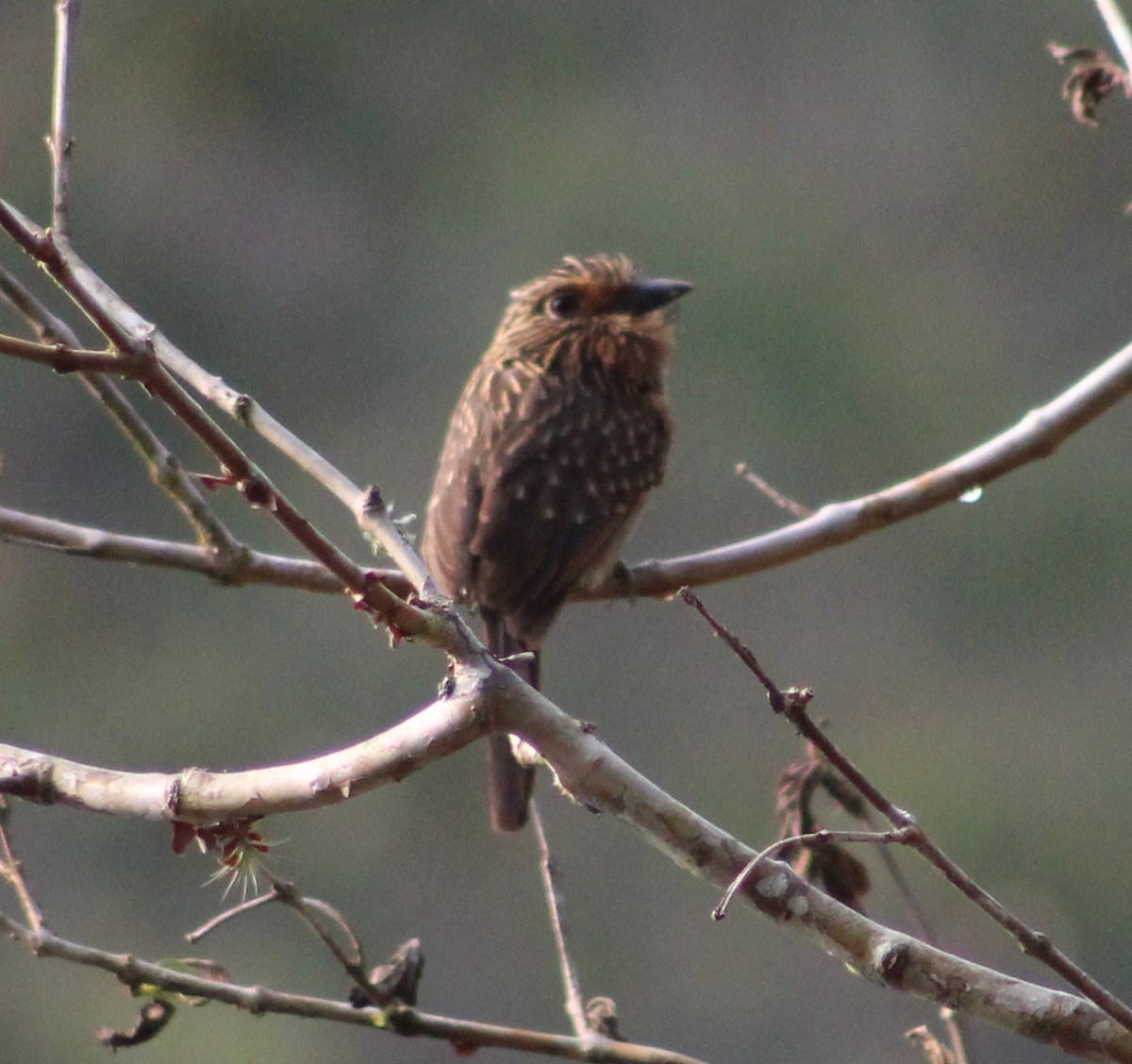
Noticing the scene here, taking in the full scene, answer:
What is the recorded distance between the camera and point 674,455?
987 centimetres

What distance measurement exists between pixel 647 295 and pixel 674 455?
6.13 meters

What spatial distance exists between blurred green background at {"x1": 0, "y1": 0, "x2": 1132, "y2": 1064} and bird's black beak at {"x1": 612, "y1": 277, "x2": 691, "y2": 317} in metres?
4.21

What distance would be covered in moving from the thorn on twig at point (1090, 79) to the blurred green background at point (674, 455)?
537 cm

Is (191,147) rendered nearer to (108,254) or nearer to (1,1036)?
(108,254)

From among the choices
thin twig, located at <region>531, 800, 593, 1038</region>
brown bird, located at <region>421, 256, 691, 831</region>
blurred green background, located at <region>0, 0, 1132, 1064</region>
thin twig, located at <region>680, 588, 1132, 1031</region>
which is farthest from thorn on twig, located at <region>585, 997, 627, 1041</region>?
blurred green background, located at <region>0, 0, 1132, 1064</region>

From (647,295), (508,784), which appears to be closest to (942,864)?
(508,784)

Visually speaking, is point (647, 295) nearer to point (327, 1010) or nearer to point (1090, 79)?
point (1090, 79)

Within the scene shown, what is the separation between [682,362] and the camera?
10.5 m

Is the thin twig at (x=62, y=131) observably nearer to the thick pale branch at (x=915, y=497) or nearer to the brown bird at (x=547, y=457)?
the thick pale branch at (x=915, y=497)

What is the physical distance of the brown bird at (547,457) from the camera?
3250 mm

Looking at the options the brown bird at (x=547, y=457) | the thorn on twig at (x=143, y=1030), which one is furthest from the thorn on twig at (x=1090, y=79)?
the thorn on twig at (x=143, y=1030)

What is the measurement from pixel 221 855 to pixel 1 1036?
8.45m

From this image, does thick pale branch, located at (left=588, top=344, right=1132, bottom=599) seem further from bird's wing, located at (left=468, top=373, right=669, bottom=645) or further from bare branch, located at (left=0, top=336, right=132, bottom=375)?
bare branch, located at (left=0, top=336, right=132, bottom=375)

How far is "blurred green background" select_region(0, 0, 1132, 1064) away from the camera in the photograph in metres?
9.31
